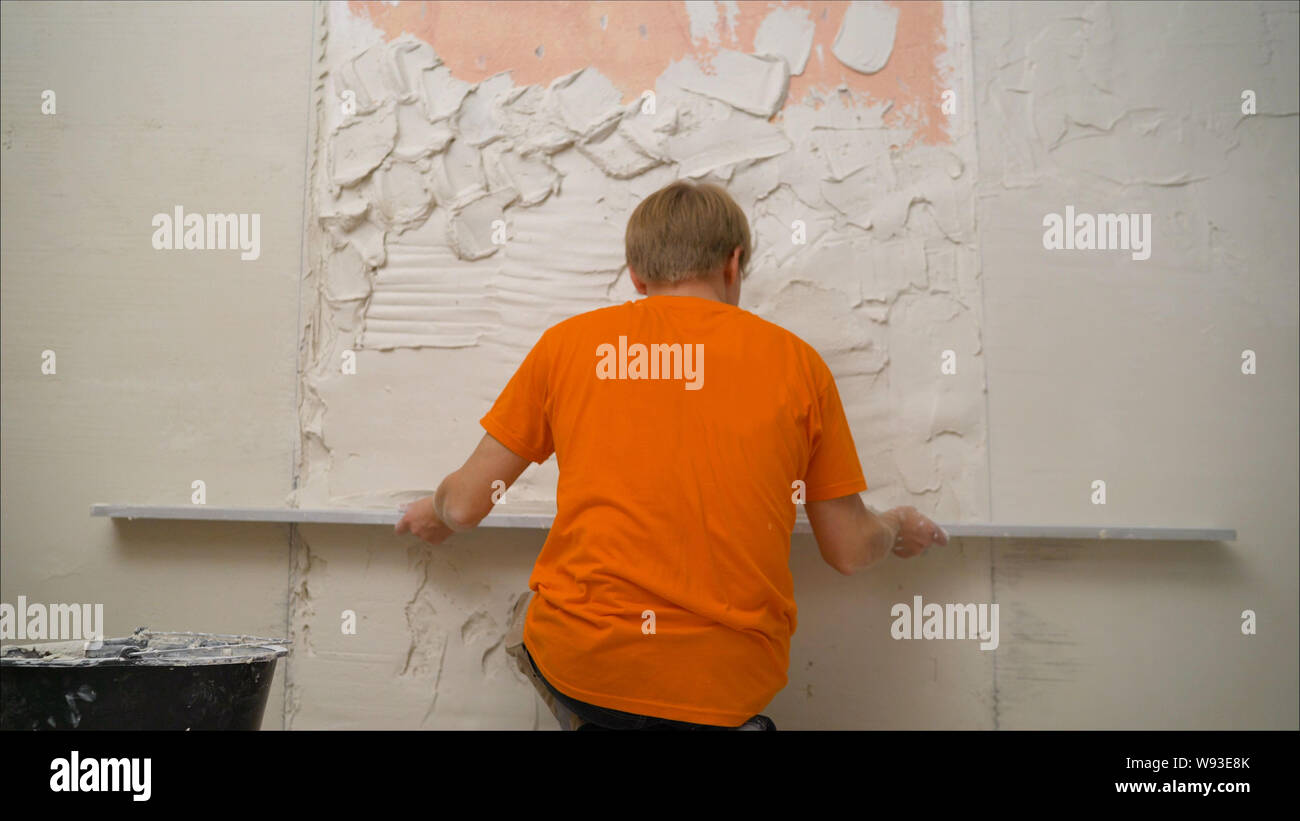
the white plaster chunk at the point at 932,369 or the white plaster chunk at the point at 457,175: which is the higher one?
the white plaster chunk at the point at 457,175

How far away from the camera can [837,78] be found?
1840 mm

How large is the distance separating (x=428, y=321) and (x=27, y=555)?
1.01m

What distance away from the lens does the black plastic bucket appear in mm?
1082

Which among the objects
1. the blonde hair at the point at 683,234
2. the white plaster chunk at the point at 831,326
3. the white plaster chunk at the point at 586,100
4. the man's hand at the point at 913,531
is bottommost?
the man's hand at the point at 913,531

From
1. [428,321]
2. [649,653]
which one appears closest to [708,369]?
[649,653]

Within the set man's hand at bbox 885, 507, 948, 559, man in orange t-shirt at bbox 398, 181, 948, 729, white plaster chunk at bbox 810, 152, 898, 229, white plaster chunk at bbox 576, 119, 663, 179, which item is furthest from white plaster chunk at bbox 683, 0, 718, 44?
man's hand at bbox 885, 507, 948, 559

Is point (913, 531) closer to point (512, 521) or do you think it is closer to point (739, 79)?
point (512, 521)

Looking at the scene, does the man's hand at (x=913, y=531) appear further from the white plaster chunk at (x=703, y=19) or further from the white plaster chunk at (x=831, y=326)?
the white plaster chunk at (x=703, y=19)

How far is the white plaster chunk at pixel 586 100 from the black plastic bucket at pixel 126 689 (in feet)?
4.02

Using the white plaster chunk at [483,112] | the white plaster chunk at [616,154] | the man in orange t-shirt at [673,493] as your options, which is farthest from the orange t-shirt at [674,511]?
the white plaster chunk at [483,112]

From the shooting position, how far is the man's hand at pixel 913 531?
152cm

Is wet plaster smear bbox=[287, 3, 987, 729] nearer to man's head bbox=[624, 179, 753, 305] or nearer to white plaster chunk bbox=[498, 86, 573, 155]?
white plaster chunk bbox=[498, 86, 573, 155]

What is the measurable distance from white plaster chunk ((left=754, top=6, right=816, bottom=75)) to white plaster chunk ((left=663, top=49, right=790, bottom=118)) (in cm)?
2

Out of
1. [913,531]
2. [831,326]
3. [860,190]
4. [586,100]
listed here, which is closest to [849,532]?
[913,531]
